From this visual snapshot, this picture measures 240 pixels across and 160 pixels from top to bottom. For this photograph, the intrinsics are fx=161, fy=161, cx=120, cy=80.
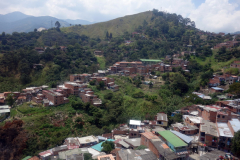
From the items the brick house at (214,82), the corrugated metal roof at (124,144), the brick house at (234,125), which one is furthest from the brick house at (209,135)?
the brick house at (214,82)

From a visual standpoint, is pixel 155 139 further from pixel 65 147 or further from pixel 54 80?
pixel 54 80

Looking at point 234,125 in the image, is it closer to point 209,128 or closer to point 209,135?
point 209,128

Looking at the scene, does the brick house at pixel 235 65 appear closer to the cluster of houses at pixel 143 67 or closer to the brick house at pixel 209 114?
the cluster of houses at pixel 143 67

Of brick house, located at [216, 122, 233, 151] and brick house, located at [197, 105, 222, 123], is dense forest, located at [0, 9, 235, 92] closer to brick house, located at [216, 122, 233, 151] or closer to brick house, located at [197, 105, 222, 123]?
brick house, located at [197, 105, 222, 123]

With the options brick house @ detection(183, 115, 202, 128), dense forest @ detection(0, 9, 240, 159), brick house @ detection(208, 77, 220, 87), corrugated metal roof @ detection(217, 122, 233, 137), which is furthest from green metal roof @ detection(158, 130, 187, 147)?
brick house @ detection(208, 77, 220, 87)

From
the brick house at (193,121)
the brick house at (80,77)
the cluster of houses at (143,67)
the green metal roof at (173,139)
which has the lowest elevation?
the brick house at (193,121)

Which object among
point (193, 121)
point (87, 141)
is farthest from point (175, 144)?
point (87, 141)
